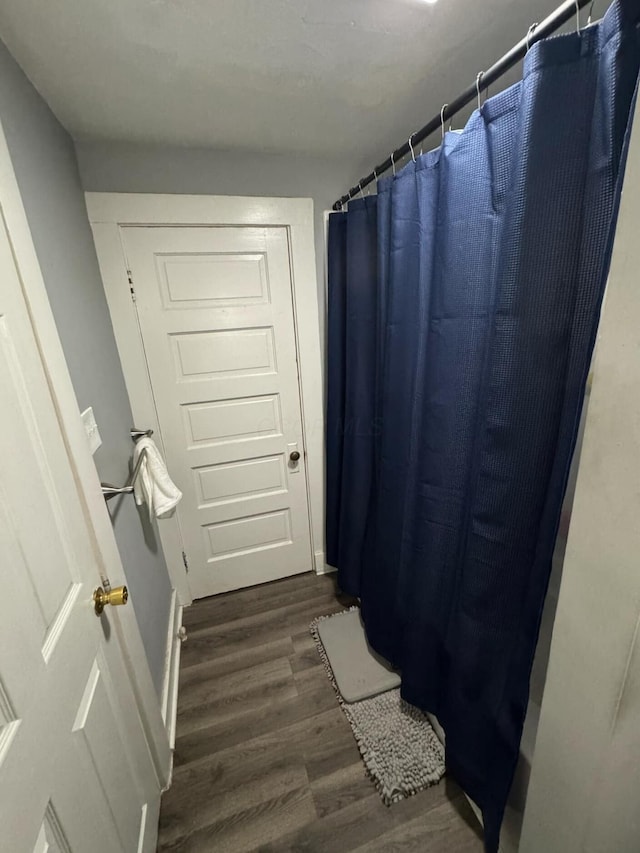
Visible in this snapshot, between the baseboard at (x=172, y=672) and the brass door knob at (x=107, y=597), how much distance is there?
2.52 feet

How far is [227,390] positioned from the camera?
5.69 feet

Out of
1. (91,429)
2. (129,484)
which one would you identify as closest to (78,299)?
(91,429)

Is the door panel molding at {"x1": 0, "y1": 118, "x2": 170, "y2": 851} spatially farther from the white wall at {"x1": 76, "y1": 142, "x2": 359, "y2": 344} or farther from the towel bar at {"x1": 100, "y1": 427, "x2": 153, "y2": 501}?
the white wall at {"x1": 76, "y1": 142, "x2": 359, "y2": 344}

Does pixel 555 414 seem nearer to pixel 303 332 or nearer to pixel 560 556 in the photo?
pixel 560 556

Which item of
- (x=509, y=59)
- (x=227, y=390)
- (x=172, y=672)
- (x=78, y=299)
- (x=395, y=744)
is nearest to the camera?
(x=509, y=59)

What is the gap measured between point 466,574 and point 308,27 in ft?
4.87

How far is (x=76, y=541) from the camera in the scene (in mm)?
742

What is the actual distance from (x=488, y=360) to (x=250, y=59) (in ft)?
3.49

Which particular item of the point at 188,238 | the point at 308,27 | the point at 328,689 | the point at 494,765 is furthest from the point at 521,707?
the point at 188,238

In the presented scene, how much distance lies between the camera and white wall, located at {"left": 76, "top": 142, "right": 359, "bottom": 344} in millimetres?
1362

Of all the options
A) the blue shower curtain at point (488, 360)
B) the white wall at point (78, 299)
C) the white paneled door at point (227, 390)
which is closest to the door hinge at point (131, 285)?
the white paneled door at point (227, 390)

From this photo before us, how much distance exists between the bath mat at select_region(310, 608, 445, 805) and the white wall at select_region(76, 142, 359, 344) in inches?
76.8

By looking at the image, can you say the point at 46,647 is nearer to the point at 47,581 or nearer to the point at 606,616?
the point at 47,581

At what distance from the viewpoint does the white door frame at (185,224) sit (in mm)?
1413
